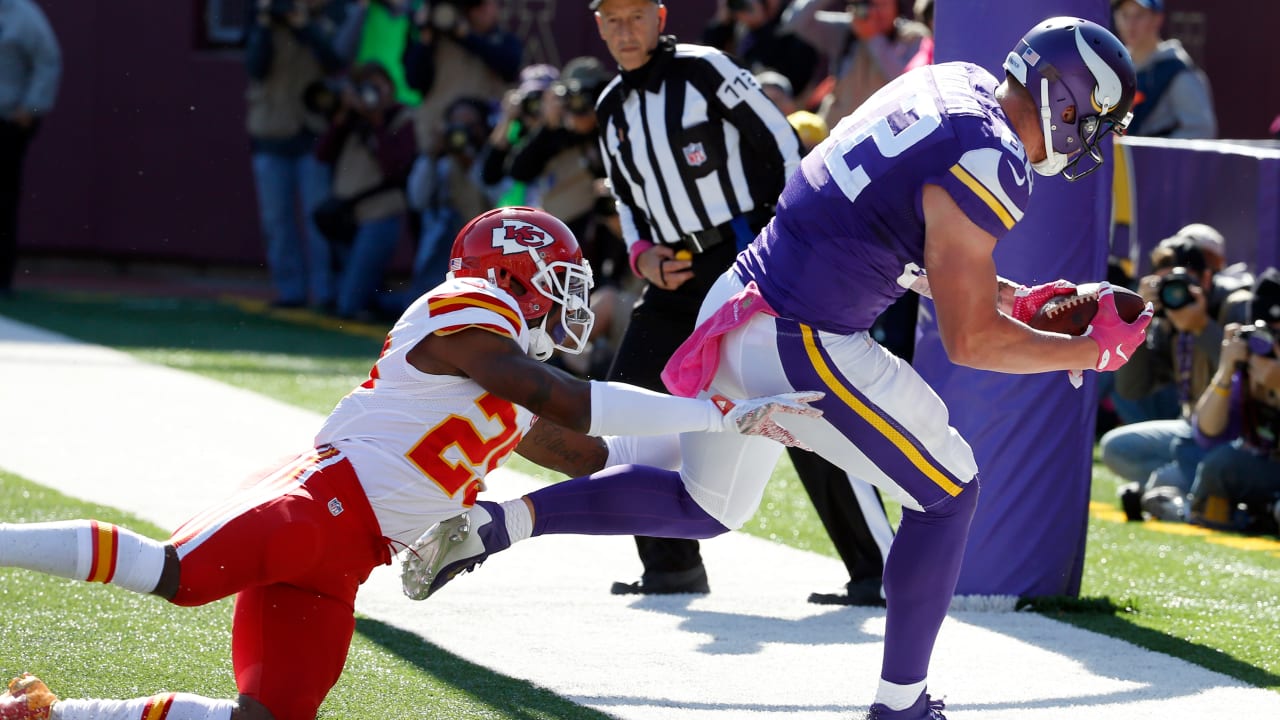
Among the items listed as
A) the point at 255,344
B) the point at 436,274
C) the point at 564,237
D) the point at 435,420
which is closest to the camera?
the point at 435,420

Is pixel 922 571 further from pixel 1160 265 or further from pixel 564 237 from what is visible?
pixel 1160 265

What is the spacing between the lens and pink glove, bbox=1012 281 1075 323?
163 inches

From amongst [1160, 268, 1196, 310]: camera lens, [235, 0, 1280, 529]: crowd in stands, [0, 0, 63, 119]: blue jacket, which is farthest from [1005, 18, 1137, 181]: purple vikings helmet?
[0, 0, 63, 119]: blue jacket

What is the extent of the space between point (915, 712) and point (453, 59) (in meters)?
8.70

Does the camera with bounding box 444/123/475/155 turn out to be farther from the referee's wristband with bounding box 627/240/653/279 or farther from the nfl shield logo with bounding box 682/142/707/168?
the nfl shield logo with bounding box 682/142/707/168

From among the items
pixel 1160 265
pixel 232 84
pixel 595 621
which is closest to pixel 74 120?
pixel 232 84

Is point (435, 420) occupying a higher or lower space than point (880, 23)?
lower

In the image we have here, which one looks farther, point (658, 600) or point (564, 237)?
point (658, 600)

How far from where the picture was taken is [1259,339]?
259 inches

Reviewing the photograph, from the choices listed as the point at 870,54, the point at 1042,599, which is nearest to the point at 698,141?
the point at 1042,599

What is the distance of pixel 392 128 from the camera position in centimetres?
1243

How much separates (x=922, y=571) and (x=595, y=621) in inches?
55.7

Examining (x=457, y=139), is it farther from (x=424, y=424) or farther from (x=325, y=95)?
(x=424, y=424)

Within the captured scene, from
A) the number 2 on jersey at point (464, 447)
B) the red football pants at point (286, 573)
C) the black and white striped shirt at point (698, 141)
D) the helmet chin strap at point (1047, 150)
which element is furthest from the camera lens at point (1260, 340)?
the red football pants at point (286, 573)
